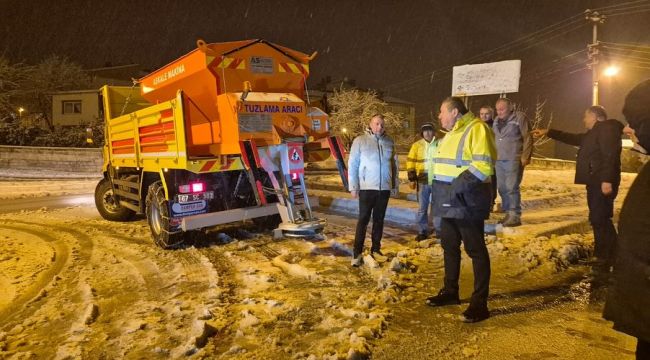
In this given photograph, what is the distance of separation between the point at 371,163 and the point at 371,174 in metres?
0.13

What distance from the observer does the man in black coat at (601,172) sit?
459cm

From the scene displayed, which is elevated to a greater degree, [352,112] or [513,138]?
[352,112]

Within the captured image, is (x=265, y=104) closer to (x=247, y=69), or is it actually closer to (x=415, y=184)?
(x=247, y=69)

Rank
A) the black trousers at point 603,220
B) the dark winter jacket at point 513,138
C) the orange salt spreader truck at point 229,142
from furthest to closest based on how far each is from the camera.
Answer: the dark winter jacket at point 513,138 < the orange salt spreader truck at point 229,142 < the black trousers at point 603,220

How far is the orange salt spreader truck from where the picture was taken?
594 cm

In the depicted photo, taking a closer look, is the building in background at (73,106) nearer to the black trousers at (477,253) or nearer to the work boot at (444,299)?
the work boot at (444,299)

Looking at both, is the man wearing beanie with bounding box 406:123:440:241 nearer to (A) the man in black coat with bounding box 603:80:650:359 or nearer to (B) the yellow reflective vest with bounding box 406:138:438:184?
(B) the yellow reflective vest with bounding box 406:138:438:184

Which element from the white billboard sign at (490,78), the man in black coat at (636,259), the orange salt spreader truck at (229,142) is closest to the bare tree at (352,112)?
the white billboard sign at (490,78)

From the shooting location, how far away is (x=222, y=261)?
5.68 meters

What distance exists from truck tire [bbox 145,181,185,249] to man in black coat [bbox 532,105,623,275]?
17.5 feet

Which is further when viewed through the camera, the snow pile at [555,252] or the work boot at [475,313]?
the snow pile at [555,252]

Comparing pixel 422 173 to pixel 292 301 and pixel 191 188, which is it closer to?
pixel 292 301

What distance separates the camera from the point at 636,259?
1940 millimetres

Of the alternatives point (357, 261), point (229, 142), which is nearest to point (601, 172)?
point (357, 261)
